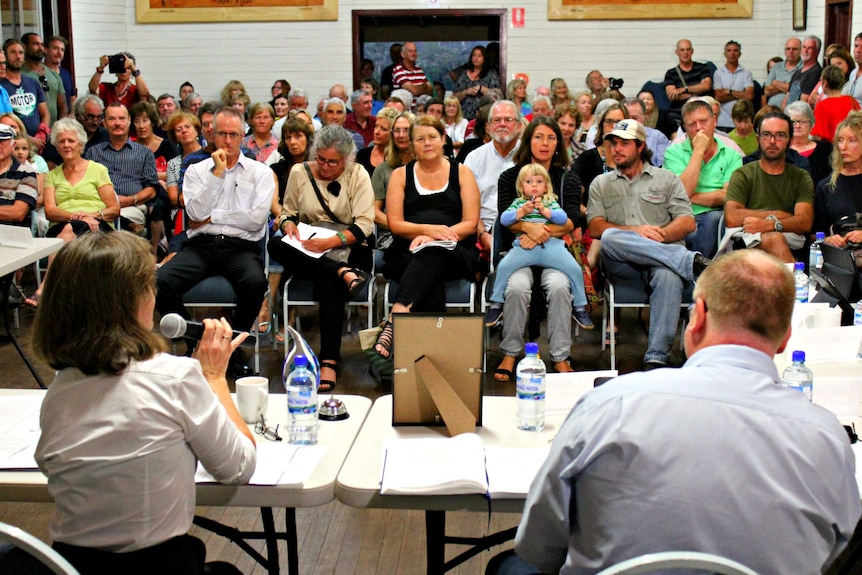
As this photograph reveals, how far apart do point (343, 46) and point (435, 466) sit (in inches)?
401

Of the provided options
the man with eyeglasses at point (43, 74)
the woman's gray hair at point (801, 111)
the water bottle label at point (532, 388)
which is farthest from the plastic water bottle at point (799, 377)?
the man with eyeglasses at point (43, 74)

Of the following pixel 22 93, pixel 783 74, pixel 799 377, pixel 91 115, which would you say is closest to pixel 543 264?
pixel 799 377

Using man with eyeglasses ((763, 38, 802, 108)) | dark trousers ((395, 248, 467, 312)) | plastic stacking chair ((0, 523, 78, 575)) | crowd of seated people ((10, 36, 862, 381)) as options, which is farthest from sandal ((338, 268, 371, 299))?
man with eyeglasses ((763, 38, 802, 108))

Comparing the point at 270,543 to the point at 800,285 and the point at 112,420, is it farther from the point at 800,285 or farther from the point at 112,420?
the point at 800,285

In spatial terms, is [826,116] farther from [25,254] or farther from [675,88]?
[25,254]

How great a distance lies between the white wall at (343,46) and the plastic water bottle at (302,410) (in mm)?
9767

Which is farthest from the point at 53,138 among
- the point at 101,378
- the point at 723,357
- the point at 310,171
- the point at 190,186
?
the point at 723,357

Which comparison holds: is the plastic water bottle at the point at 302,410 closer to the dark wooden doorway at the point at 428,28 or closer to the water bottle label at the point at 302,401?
the water bottle label at the point at 302,401

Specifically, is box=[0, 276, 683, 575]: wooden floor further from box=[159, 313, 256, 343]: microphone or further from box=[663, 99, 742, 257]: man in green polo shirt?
box=[663, 99, 742, 257]: man in green polo shirt

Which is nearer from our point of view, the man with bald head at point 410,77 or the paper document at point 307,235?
the paper document at point 307,235

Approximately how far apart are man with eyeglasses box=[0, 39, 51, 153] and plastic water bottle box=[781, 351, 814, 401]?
23.3 ft

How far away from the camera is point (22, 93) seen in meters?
8.34

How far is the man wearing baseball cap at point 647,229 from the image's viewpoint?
4.84 m

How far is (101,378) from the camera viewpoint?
6.15ft
